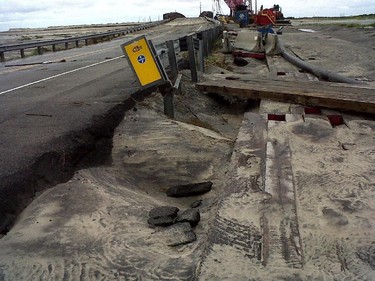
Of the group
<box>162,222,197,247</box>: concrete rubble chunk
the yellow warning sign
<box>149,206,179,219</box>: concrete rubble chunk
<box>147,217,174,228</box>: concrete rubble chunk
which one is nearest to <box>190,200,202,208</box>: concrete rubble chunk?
<box>149,206,179,219</box>: concrete rubble chunk

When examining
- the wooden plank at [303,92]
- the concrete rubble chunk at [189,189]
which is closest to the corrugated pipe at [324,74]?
the wooden plank at [303,92]

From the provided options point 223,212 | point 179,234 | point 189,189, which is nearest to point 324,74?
point 189,189

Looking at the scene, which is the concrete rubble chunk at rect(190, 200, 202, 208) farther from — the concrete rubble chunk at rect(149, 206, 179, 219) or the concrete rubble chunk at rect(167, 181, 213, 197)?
the concrete rubble chunk at rect(149, 206, 179, 219)

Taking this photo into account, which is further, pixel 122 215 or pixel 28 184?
pixel 28 184

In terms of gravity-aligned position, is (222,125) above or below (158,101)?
below

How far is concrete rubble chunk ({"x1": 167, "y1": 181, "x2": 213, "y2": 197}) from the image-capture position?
516cm

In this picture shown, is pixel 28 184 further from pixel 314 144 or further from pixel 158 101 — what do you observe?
pixel 158 101

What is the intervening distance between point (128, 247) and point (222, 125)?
583 centimetres

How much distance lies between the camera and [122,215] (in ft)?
13.7

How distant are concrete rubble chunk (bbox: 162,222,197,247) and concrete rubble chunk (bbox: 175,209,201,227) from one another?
0.07 metres

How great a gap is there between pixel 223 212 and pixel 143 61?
439 cm

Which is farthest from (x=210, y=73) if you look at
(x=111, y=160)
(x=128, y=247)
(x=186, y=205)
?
(x=128, y=247)

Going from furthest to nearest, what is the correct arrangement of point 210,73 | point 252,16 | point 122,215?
1. point 252,16
2. point 210,73
3. point 122,215

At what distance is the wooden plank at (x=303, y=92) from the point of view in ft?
24.0
